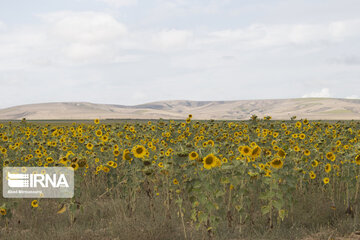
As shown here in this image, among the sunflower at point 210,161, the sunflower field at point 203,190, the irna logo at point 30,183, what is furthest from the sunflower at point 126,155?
the sunflower at point 210,161

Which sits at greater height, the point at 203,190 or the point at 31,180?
the point at 203,190

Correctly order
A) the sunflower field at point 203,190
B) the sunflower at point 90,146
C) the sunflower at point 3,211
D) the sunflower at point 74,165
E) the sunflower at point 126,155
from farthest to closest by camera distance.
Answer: the sunflower at point 90,146 → the sunflower at point 126,155 → the sunflower at point 74,165 → the sunflower at point 3,211 → the sunflower field at point 203,190

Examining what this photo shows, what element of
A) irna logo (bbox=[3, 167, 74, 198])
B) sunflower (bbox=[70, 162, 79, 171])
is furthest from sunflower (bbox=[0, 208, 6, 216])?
irna logo (bbox=[3, 167, 74, 198])

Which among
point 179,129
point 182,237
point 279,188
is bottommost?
point 182,237

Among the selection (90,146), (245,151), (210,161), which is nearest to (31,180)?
(90,146)

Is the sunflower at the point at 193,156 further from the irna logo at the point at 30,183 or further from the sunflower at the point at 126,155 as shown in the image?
the irna logo at the point at 30,183

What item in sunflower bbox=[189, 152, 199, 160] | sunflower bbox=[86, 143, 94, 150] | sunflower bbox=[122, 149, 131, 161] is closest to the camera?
sunflower bbox=[189, 152, 199, 160]

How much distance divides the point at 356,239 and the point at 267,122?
8.10 meters

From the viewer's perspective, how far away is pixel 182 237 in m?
6.24

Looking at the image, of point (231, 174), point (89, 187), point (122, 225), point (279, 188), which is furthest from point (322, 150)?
point (89, 187)

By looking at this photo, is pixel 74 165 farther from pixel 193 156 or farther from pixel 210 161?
pixel 210 161

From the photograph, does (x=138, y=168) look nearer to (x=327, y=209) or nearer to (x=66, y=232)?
(x=66, y=232)

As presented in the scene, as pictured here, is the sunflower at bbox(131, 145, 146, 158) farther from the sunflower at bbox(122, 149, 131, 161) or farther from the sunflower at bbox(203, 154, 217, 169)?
the sunflower at bbox(203, 154, 217, 169)

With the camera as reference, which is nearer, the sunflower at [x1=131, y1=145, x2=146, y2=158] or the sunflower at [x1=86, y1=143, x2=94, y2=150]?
the sunflower at [x1=131, y1=145, x2=146, y2=158]
